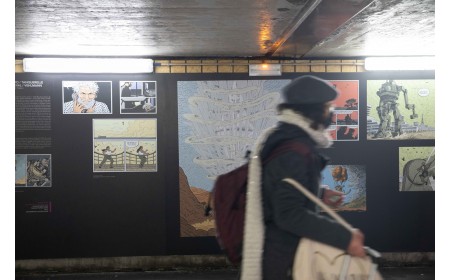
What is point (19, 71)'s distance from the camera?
739cm

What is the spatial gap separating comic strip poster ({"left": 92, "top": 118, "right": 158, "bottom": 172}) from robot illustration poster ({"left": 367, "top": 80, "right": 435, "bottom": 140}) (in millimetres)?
3047

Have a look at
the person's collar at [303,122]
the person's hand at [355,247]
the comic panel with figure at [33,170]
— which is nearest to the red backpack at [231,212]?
the person's collar at [303,122]

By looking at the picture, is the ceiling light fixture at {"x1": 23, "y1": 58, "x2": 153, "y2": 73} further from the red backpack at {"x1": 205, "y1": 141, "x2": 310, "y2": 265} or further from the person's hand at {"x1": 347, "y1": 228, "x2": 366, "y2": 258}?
the person's hand at {"x1": 347, "y1": 228, "x2": 366, "y2": 258}

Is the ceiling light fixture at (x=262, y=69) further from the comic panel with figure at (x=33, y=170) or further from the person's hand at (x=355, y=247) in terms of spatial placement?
the person's hand at (x=355, y=247)

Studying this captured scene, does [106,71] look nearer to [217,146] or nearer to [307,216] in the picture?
[217,146]

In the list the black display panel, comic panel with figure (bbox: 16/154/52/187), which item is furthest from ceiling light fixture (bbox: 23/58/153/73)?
comic panel with figure (bbox: 16/154/52/187)

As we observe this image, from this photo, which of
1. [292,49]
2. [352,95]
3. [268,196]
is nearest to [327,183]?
[352,95]

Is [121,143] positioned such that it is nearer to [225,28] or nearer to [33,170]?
[33,170]

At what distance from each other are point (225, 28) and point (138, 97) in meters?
2.32

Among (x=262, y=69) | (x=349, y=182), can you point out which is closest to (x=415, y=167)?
(x=349, y=182)

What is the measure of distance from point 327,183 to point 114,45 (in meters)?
3.44

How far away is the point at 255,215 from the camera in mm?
2631

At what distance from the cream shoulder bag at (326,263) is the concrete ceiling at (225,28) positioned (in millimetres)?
2414

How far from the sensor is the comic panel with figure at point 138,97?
24.5 feet
